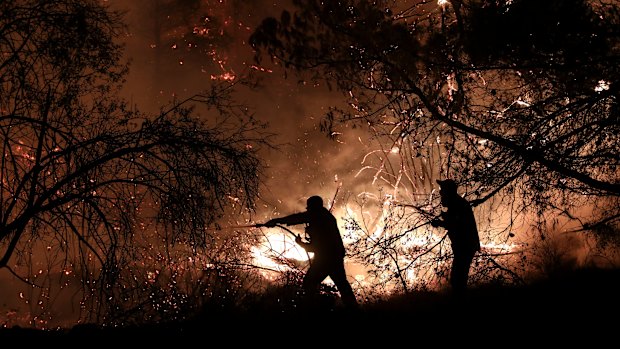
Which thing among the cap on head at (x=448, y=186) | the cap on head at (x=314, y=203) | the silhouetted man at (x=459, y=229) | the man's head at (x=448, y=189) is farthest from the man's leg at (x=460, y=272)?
the cap on head at (x=314, y=203)

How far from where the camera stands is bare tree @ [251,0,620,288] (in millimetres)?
6238

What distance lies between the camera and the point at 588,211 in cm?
1973

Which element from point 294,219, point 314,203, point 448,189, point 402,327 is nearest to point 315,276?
point 294,219

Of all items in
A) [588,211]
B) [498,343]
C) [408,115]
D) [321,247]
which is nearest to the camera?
[498,343]

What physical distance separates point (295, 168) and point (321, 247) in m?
23.3

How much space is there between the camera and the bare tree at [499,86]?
6.24m

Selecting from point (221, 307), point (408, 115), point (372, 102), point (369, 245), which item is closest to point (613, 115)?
point (408, 115)

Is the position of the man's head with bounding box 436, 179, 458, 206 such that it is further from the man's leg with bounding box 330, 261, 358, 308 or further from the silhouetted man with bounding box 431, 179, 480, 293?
the man's leg with bounding box 330, 261, 358, 308

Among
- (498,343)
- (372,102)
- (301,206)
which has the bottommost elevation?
(498,343)

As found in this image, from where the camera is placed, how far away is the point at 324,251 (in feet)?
23.9

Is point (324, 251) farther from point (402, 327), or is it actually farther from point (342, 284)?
point (402, 327)

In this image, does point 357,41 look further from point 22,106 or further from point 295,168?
point 295,168

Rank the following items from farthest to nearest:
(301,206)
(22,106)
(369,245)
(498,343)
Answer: (301,206)
(369,245)
(22,106)
(498,343)

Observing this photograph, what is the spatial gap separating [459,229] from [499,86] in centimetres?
229
